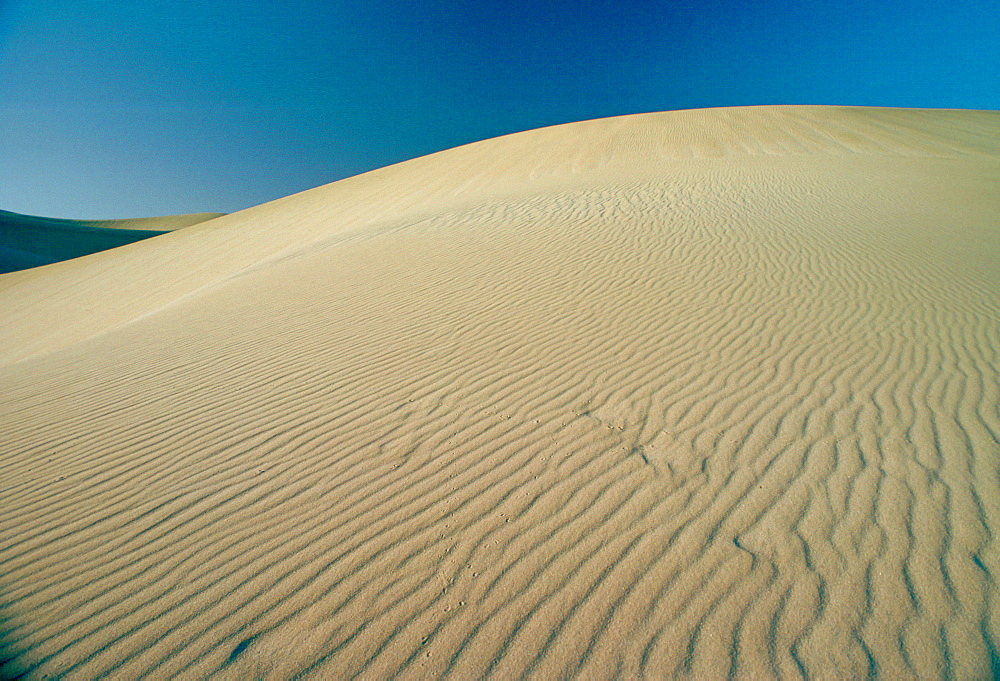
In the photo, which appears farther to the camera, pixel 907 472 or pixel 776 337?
pixel 776 337

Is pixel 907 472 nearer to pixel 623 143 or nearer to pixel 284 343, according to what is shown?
pixel 284 343

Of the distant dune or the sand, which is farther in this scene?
the distant dune

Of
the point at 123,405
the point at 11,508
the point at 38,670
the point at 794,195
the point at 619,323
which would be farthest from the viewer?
the point at 794,195

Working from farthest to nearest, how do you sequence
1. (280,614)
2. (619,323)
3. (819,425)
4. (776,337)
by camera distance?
(619,323), (776,337), (819,425), (280,614)

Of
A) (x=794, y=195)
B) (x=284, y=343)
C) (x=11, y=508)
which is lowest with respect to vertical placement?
(x=11, y=508)

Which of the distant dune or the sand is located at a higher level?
the distant dune

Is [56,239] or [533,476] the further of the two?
[56,239]

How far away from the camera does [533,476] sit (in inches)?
120

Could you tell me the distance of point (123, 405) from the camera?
181 inches

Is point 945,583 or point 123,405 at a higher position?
point 123,405

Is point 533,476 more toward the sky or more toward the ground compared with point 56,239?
more toward the ground

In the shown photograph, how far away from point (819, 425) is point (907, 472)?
1.96 ft

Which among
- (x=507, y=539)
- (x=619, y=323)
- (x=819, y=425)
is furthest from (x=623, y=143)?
(x=507, y=539)

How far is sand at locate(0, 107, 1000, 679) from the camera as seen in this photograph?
2088 mm
